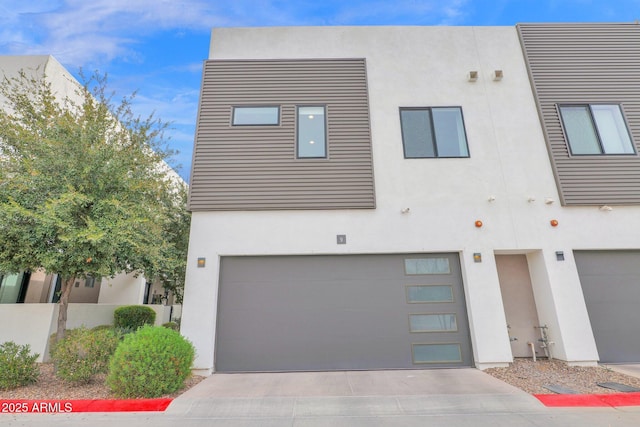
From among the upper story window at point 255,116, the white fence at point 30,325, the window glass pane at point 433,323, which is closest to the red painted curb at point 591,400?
the window glass pane at point 433,323

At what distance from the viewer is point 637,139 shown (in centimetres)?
678

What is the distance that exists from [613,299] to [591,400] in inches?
125

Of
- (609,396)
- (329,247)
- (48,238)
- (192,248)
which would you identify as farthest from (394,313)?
(48,238)

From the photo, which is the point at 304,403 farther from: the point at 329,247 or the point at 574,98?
the point at 574,98

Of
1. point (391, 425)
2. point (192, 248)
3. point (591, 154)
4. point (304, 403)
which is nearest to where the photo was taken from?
point (391, 425)

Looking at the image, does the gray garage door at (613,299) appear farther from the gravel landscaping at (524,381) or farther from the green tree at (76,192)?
the green tree at (76,192)

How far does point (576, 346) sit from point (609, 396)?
5.96 ft

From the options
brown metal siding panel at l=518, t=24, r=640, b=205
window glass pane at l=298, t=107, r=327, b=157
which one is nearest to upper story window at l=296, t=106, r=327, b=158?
window glass pane at l=298, t=107, r=327, b=157

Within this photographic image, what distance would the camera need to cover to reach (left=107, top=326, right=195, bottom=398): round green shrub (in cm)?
390

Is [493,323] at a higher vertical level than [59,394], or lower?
higher

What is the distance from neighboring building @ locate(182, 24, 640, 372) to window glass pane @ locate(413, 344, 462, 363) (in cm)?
4

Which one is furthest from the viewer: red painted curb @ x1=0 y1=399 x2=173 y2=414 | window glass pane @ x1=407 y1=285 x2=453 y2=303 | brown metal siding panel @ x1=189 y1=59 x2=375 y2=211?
brown metal siding panel @ x1=189 y1=59 x2=375 y2=211

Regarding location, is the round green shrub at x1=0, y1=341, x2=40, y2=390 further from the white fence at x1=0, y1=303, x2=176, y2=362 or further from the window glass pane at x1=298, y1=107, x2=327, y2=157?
the window glass pane at x1=298, y1=107, x2=327, y2=157

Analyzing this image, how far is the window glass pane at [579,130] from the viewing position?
6.75 m
